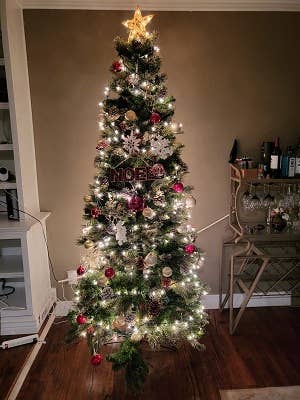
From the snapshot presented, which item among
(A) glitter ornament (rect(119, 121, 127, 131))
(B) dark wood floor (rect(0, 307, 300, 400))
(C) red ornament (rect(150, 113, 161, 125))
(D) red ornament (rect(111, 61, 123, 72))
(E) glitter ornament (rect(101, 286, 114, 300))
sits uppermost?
(D) red ornament (rect(111, 61, 123, 72))

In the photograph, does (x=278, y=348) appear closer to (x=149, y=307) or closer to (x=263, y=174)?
(x=149, y=307)

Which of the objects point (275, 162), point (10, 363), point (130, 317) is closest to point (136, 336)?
point (130, 317)

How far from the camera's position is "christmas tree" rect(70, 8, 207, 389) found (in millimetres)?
1909

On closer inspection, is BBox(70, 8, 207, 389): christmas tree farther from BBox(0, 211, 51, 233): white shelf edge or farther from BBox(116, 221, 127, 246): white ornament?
BBox(0, 211, 51, 233): white shelf edge

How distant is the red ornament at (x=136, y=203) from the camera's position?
190 centimetres

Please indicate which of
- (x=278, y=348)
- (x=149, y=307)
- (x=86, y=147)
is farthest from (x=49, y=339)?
(x=278, y=348)

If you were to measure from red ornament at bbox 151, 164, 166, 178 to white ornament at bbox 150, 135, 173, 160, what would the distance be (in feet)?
0.19

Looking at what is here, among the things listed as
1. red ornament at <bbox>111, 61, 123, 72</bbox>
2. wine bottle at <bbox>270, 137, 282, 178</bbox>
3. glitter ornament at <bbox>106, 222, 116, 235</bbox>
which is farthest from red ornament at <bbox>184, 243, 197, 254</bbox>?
red ornament at <bbox>111, 61, 123, 72</bbox>

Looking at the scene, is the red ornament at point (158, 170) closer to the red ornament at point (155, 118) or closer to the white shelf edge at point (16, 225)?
the red ornament at point (155, 118)

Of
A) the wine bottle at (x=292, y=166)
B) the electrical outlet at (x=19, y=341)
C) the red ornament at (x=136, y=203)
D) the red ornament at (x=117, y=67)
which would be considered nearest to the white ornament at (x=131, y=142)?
the red ornament at (x=136, y=203)

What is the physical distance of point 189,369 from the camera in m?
2.11

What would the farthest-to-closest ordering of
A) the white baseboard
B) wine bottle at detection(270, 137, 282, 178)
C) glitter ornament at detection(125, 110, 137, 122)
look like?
the white baseboard → wine bottle at detection(270, 137, 282, 178) → glitter ornament at detection(125, 110, 137, 122)

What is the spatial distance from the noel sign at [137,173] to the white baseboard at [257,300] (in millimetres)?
1438

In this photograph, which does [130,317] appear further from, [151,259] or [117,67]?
[117,67]
